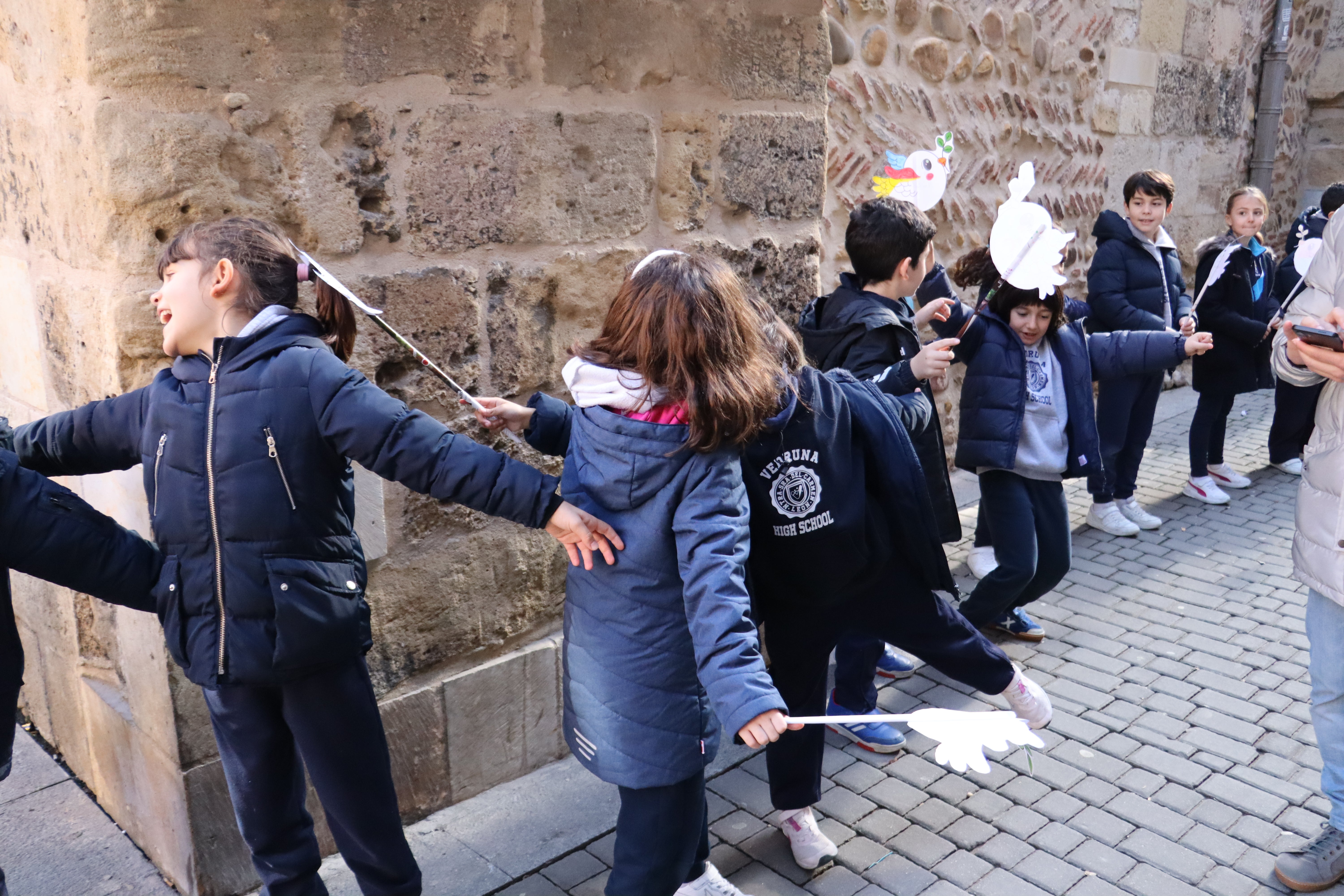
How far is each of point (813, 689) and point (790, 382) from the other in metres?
0.86

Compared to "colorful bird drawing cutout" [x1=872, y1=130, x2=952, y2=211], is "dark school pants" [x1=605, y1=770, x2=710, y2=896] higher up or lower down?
lower down

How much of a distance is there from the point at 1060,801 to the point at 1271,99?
770 cm

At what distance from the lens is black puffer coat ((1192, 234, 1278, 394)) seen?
5.54 metres

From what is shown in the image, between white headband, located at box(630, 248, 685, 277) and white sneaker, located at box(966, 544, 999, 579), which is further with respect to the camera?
white sneaker, located at box(966, 544, 999, 579)

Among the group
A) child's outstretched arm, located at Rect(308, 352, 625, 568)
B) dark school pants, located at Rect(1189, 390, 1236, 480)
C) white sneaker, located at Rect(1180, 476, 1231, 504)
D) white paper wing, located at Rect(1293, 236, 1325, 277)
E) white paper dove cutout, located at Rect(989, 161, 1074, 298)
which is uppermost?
white paper dove cutout, located at Rect(989, 161, 1074, 298)

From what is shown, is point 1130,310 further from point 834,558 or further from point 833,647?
point 834,558

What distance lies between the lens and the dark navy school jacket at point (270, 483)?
2.02m

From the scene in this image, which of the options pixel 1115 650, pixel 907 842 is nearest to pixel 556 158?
pixel 907 842

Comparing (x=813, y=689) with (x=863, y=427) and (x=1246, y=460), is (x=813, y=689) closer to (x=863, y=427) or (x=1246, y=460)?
(x=863, y=427)

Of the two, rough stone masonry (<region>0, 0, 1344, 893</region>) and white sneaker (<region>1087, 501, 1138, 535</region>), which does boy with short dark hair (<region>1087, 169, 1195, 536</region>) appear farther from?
rough stone masonry (<region>0, 0, 1344, 893</region>)

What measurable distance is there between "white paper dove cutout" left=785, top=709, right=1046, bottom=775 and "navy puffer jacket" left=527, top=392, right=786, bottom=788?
243 millimetres

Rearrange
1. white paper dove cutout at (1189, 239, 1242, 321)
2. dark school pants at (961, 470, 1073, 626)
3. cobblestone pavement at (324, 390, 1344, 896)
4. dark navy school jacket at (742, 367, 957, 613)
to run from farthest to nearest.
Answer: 1. white paper dove cutout at (1189, 239, 1242, 321)
2. dark school pants at (961, 470, 1073, 626)
3. cobblestone pavement at (324, 390, 1344, 896)
4. dark navy school jacket at (742, 367, 957, 613)

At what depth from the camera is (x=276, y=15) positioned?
89.1 inches

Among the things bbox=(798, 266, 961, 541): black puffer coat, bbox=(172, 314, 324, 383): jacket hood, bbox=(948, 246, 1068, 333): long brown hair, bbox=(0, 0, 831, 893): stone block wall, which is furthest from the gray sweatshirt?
bbox=(172, 314, 324, 383): jacket hood
